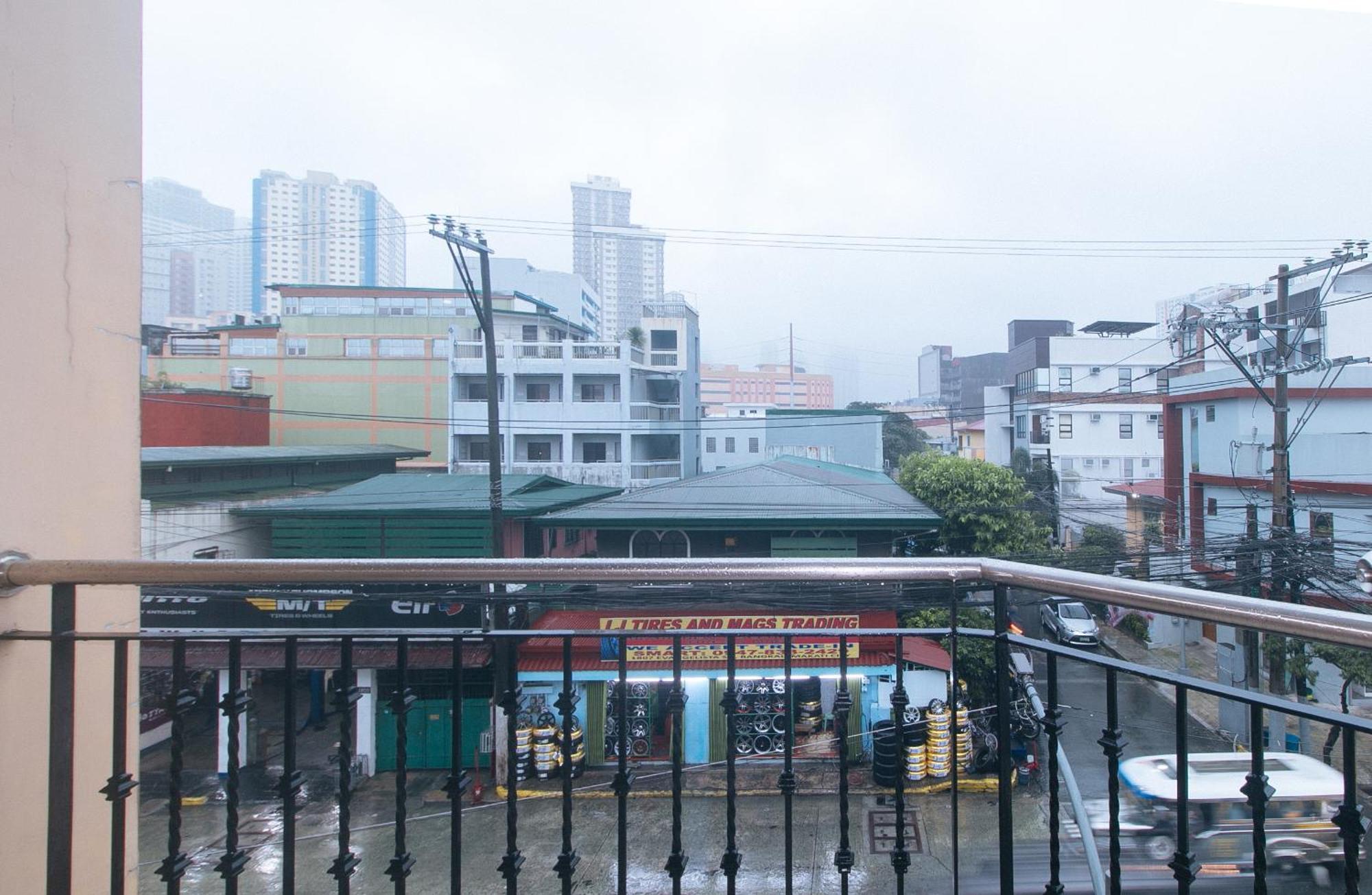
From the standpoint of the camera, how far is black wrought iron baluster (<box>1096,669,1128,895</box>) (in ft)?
3.46

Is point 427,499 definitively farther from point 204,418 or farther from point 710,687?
point 204,418

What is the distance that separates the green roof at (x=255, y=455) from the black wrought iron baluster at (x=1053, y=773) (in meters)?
8.69

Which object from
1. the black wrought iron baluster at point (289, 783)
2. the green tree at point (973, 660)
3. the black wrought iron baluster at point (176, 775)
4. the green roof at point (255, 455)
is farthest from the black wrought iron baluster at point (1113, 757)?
the green roof at point (255, 455)

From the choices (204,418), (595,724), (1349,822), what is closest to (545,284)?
(204,418)

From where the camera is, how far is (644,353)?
19.2 m

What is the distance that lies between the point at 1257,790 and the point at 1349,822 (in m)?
0.11

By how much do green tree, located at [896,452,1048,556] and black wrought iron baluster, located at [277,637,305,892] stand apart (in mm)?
9598

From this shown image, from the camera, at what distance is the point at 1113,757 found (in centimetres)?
106

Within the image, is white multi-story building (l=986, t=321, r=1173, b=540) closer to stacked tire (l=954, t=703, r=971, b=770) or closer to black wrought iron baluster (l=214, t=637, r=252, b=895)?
stacked tire (l=954, t=703, r=971, b=770)

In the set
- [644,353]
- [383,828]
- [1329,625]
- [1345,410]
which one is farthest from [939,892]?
[644,353]

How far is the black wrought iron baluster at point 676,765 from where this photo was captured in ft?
4.09

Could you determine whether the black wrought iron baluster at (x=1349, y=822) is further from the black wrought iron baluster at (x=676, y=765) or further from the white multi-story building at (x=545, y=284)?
the white multi-story building at (x=545, y=284)

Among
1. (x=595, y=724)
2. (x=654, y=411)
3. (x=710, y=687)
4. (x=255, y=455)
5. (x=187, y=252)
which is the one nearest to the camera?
(x=710, y=687)

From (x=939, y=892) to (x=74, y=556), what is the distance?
6333mm
